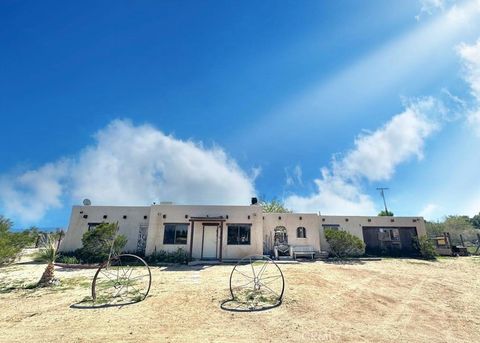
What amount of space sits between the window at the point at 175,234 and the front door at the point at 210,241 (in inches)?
54.4

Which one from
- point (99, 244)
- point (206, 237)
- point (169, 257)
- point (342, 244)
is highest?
point (206, 237)

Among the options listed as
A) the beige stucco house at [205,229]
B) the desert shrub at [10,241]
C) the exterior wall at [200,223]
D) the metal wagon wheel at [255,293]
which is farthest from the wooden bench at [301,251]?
the desert shrub at [10,241]

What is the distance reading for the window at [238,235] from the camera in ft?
59.2

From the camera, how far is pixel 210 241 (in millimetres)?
18047

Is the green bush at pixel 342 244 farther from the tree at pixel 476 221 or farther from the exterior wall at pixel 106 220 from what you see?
the tree at pixel 476 221

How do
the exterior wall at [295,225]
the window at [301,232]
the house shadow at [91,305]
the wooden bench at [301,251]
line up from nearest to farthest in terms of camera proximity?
the house shadow at [91,305], the wooden bench at [301,251], the exterior wall at [295,225], the window at [301,232]

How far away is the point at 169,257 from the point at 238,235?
4.89m

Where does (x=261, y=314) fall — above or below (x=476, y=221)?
below

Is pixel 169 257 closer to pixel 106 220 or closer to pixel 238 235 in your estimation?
pixel 238 235

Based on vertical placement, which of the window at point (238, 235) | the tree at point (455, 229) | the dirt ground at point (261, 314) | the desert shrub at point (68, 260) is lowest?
the dirt ground at point (261, 314)

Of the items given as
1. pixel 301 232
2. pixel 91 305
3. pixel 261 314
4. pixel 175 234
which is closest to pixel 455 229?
pixel 301 232

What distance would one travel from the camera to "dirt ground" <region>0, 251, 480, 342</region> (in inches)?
236

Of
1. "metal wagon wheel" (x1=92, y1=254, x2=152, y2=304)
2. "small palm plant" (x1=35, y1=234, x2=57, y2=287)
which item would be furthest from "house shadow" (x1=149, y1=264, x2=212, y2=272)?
"small palm plant" (x1=35, y1=234, x2=57, y2=287)

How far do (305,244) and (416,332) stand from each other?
13.0 metres
